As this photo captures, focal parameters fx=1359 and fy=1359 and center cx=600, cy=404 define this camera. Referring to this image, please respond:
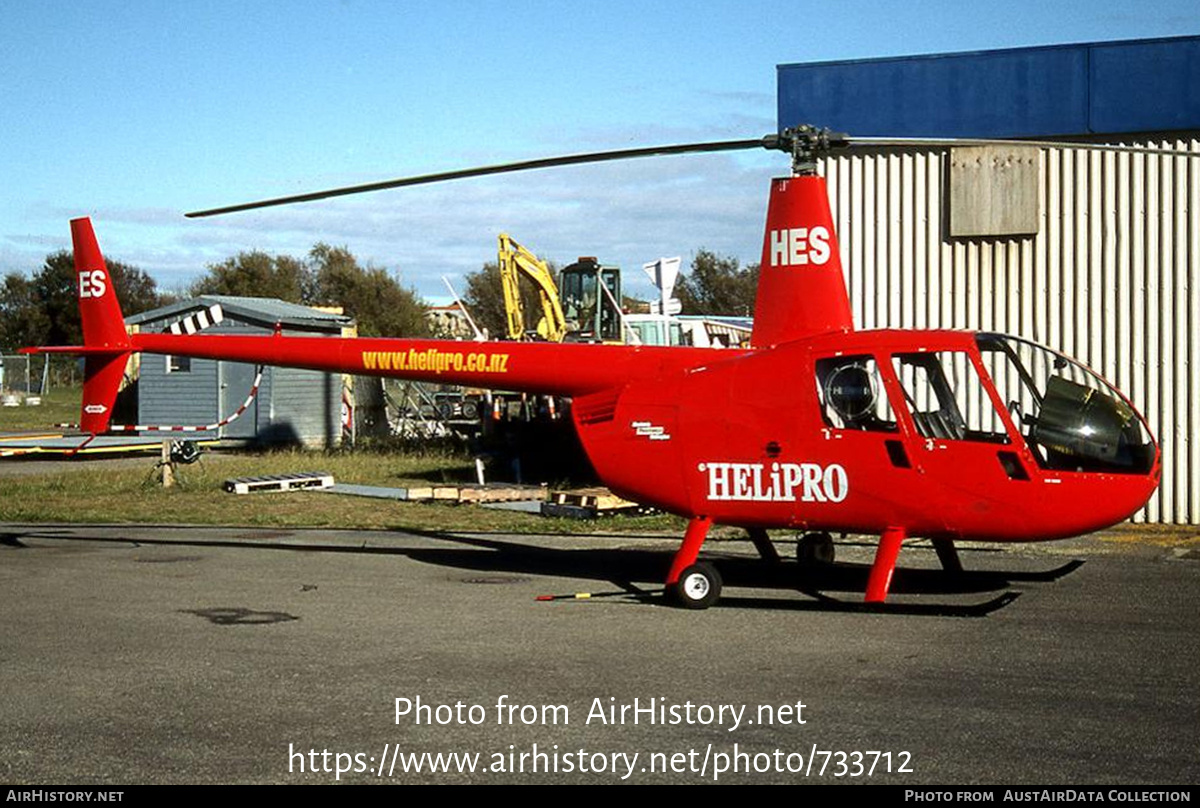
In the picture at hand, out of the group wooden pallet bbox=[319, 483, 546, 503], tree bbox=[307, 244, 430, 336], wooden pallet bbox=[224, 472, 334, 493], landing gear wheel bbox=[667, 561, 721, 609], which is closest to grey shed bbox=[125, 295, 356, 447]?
wooden pallet bbox=[224, 472, 334, 493]

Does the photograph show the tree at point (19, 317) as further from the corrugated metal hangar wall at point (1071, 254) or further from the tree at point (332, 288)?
the corrugated metal hangar wall at point (1071, 254)

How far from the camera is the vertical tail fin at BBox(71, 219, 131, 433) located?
45.1 feet

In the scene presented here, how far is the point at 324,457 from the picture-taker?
2827 centimetres

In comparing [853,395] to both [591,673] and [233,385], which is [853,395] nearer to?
[591,673]

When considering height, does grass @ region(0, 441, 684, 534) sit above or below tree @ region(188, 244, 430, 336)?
below

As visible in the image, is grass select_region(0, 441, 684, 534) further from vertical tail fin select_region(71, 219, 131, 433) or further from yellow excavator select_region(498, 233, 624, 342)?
yellow excavator select_region(498, 233, 624, 342)

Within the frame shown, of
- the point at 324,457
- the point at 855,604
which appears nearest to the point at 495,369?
the point at 855,604

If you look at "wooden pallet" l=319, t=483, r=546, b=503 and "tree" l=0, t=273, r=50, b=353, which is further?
"tree" l=0, t=273, r=50, b=353

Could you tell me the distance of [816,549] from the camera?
12.6 metres

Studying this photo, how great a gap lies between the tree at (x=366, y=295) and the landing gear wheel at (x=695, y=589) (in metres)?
61.6

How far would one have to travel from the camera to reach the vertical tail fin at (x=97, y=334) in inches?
541

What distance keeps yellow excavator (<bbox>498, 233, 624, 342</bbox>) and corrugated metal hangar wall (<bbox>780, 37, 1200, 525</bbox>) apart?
432 inches

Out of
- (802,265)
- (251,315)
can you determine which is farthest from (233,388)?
(802,265)

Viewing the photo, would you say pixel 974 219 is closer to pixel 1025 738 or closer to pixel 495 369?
pixel 495 369
